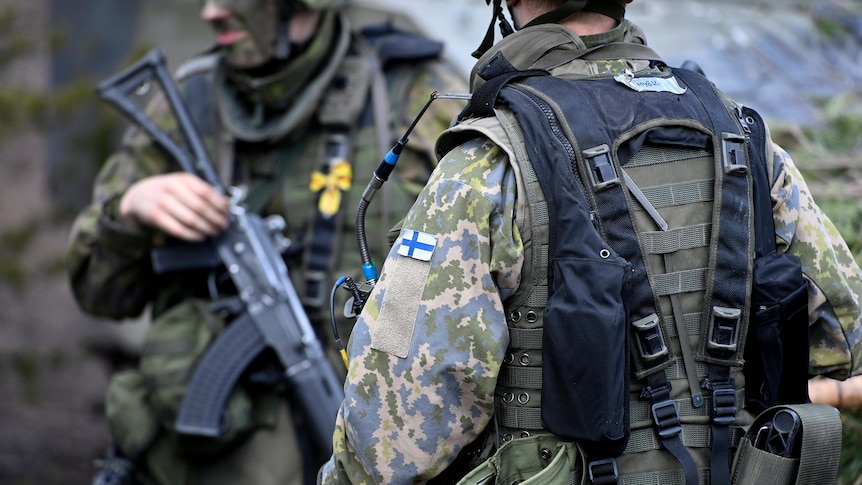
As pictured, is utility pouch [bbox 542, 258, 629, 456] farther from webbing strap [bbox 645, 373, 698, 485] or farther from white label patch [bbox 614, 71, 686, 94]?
white label patch [bbox 614, 71, 686, 94]

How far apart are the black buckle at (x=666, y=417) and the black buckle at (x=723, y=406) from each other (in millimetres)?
74

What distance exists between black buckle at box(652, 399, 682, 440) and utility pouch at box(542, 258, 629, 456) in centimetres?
9

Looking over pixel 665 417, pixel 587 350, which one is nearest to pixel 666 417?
pixel 665 417

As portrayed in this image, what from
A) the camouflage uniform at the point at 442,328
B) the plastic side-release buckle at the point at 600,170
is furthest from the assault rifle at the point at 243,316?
the plastic side-release buckle at the point at 600,170

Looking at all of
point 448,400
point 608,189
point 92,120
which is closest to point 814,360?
point 608,189

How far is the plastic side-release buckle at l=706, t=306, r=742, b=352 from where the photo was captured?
1.67m

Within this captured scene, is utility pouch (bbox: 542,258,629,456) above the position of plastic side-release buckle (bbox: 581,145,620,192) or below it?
below

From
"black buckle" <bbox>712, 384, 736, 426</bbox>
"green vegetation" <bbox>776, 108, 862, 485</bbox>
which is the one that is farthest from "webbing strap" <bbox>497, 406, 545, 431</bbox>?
"green vegetation" <bbox>776, 108, 862, 485</bbox>

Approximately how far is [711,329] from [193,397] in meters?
1.79

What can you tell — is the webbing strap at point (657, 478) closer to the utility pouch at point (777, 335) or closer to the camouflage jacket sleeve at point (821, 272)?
the utility pouch at point (777, 335)

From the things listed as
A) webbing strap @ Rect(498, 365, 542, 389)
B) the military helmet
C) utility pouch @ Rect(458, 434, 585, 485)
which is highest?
the military helmet

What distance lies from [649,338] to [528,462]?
27 centimetres

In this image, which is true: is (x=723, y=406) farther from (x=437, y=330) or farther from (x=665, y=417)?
(x=437, y=330)

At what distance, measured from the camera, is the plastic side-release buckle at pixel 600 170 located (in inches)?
62.8
